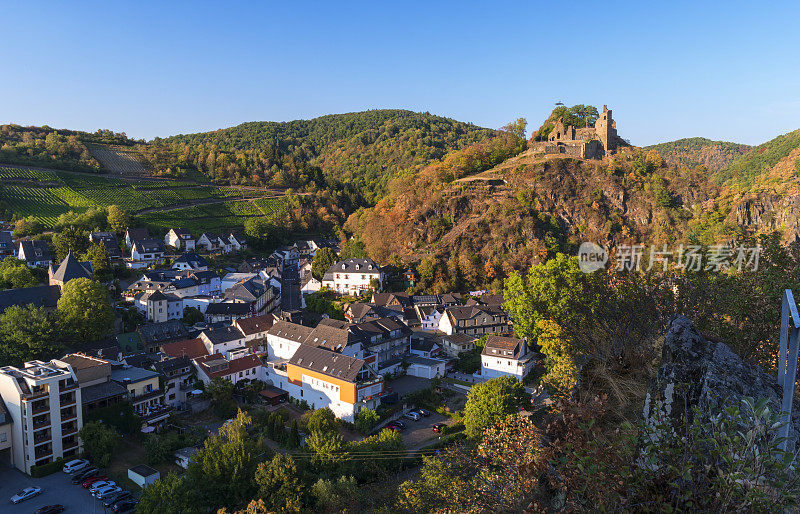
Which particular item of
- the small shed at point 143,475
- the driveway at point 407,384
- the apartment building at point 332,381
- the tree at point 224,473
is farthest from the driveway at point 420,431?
the small shed at point 143,475

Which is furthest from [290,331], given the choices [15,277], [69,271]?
[15,277]

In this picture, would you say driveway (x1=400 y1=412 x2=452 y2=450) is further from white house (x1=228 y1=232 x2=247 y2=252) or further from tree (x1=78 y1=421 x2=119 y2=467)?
white house (x1=228 y1=232 x2=247 y2=252)

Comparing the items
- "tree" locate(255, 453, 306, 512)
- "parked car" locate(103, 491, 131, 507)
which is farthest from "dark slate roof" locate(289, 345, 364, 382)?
"parked car" locate(103, 491, 131, 507)

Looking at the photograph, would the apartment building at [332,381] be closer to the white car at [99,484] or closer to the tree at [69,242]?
the white car at [99,484]

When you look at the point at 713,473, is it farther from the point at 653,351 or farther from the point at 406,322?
the point at 406,322

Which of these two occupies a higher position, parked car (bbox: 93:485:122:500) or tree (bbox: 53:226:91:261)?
tree (bbox: 53:226:91:261)
